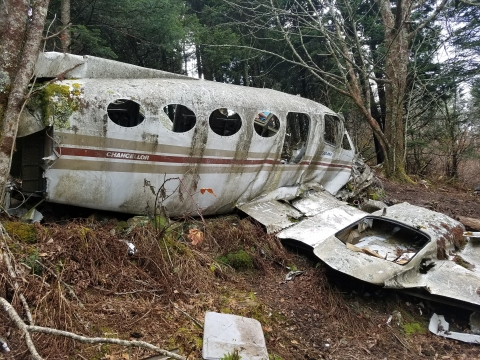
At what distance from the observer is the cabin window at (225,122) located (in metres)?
7.84

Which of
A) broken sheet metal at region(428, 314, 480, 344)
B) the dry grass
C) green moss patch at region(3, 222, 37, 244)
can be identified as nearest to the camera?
the dry grass

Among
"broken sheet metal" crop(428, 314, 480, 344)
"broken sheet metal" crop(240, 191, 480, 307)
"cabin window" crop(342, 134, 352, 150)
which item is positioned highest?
A: "cabin window" crop(342, 134, 352, 150)

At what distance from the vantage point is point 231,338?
3.91 m

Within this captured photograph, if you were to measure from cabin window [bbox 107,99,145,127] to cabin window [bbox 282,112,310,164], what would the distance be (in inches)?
160

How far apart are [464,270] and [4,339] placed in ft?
21.3

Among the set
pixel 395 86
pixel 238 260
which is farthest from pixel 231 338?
pixel 395 86

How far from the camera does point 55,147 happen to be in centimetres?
564

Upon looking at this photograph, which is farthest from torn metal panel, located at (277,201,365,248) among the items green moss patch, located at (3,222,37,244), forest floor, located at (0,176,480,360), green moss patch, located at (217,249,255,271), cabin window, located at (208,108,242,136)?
green moss patch, located at (3,222,37,244)

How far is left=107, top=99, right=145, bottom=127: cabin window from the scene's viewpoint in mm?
6695

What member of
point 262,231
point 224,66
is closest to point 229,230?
point 262,231

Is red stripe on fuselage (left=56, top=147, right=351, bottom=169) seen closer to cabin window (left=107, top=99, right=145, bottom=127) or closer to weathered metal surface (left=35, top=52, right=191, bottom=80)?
cabin window (left=107, top=99, right=145, bottom=127)

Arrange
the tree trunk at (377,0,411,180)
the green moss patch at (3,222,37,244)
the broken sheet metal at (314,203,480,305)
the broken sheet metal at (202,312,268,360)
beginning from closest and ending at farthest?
the broken sheet metal at (202,312,268,360), the green moss patch at (3,222,37,244), the broken sheet metal at (314,203,480,305), the tree trunk at (377,0,411,180)

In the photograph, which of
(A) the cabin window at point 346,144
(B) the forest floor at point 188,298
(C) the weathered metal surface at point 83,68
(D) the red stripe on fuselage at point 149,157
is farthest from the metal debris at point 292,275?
(A) the cabin window at point 346,144

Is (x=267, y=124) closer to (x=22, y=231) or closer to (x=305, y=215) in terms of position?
(x=305, y=215)
